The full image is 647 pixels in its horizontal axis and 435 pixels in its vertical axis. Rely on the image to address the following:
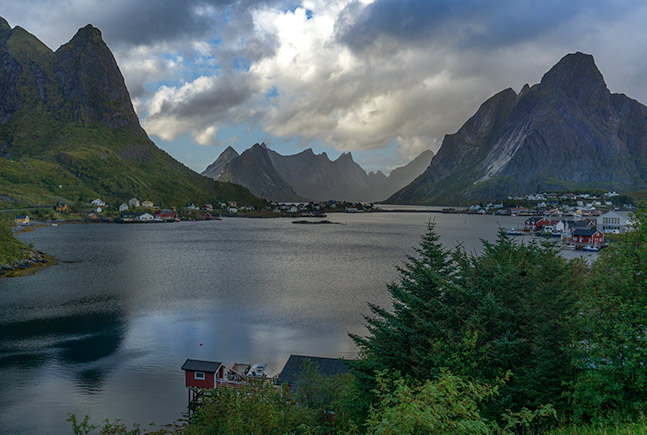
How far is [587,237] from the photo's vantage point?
10500 cm

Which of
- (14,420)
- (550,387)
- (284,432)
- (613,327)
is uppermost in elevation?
(613,327)

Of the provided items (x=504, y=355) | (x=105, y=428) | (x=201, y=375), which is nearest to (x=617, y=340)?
(x=504, y=355)

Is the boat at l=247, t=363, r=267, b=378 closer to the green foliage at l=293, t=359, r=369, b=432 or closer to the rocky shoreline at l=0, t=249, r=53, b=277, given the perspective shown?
the green foliage at l=293, t=359, r=369, b=432

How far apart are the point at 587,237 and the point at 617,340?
112m

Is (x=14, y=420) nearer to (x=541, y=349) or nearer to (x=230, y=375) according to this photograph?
(x=230, y=375)

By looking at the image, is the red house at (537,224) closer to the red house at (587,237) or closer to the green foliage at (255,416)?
the red house at (587,237)

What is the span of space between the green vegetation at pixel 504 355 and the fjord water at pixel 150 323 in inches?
544

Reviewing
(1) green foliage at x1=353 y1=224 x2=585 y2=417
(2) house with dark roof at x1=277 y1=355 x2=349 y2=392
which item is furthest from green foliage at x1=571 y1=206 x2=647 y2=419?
(2) house with dark roof at x1=277 y1=355 x2=349 y2=392

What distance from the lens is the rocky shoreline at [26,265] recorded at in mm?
65731

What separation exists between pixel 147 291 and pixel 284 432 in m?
50.4

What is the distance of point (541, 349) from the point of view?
13.9 metres

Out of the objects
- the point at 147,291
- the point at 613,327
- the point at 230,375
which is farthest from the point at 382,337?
the point at 147,291

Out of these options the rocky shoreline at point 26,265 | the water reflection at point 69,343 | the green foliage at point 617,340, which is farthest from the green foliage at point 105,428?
the rocky shoreline at point 26,265

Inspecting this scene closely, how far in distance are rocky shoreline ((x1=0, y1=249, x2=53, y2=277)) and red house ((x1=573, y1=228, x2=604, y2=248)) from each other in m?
128
